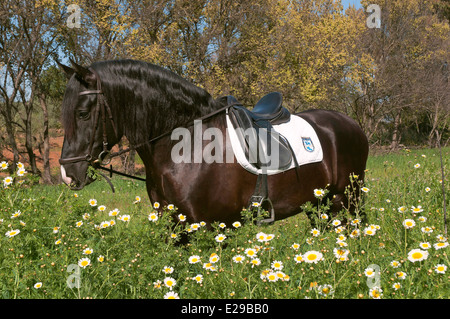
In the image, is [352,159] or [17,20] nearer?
[352,159]

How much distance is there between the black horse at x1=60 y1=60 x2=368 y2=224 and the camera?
3.22m

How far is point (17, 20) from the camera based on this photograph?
15.8 metres

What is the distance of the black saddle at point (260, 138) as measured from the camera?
3695mm

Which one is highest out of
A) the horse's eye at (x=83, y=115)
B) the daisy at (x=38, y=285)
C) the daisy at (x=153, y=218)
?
the horse's eye at (x=83, y=115)

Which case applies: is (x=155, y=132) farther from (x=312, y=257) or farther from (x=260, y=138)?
(x=312, y=257)

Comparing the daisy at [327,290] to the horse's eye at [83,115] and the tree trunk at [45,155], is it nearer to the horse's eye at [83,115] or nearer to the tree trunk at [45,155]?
the horse's eye at [83,115]

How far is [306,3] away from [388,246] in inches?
852

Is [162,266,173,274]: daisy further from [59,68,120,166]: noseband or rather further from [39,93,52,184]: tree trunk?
[39,93,52,184]: tree trunk

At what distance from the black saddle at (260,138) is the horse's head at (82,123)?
4.24 ft

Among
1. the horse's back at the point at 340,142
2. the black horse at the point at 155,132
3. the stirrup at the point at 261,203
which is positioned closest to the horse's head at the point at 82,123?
the black horse at the point at 155,132

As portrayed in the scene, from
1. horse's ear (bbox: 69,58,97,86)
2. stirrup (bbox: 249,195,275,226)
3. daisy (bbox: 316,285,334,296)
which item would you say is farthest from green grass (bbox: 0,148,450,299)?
horse's ear (bbox: 69,58,97,86)

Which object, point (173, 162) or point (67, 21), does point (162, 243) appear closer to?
point (173, 162)
